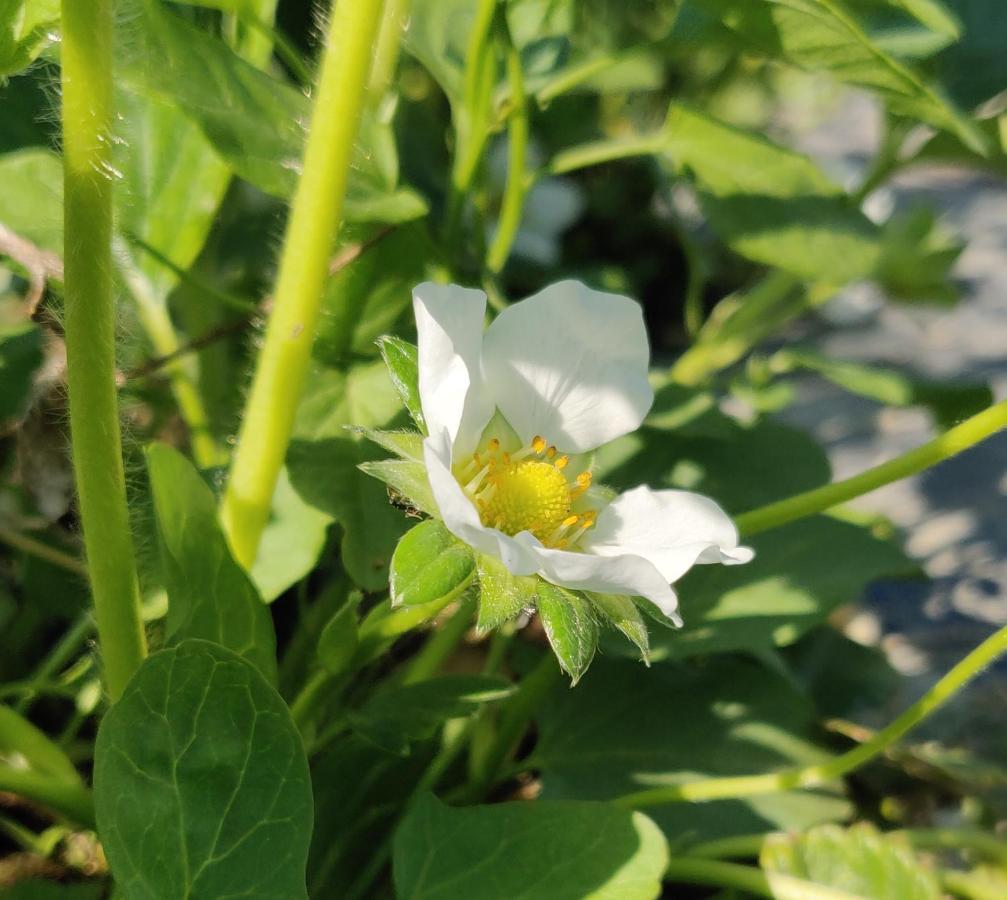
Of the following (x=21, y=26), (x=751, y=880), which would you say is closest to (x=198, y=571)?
(x=21, y=26)

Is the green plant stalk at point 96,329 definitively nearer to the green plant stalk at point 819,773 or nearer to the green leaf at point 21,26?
the green leaf at point 21,26

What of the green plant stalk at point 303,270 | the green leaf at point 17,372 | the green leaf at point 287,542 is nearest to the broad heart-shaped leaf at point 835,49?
the green plant stalk at point 303,270

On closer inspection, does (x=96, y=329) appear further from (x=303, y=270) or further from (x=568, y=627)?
(x=568, y=627)

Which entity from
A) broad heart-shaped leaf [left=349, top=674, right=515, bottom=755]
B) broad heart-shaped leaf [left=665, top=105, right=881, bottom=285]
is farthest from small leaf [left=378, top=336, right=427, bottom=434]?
broad heart-shaped leaf [left=665, top=105, right=881, bottom=285]

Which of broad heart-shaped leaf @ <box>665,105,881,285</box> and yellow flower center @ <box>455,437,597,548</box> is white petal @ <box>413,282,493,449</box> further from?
broad heart-shaped leaf @ <box>665,105,881,285</box>

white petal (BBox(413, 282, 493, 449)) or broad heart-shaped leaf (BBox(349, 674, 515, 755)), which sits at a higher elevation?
white petal (BBox(413, 282, 493, 449))

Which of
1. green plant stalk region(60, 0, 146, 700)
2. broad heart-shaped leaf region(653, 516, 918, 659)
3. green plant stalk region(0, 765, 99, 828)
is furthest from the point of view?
broad heart-shaped leaf region(653, 516, 918, 659)
